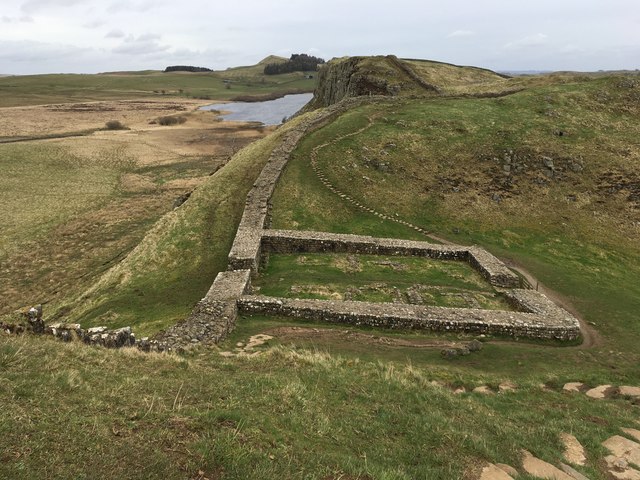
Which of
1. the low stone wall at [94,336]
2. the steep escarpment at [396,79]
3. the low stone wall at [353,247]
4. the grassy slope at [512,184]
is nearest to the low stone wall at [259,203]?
the grassy slope at [512,184]

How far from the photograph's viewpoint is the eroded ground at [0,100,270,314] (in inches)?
1299

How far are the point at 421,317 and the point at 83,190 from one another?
5110 cm

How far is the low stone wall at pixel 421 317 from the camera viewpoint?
1919 cm

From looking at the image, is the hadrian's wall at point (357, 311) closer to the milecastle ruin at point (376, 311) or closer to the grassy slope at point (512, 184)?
the milecastle ruin at point (376, 311)

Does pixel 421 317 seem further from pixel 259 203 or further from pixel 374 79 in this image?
pixel 374 79

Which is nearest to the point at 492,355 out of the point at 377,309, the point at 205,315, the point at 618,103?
the point at 377,309

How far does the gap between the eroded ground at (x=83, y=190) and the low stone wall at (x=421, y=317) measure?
18.7 m

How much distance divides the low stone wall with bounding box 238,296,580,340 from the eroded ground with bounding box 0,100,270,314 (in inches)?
737

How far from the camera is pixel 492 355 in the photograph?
17.6 m

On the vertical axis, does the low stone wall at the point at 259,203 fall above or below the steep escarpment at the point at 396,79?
below

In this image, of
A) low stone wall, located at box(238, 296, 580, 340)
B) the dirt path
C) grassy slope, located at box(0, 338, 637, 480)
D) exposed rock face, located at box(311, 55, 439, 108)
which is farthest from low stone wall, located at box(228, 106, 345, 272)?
exposed rock face, located at box(311, 55, 439, 108)

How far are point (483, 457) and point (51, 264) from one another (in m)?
36.3

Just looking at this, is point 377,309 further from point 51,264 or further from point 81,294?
point 51,264

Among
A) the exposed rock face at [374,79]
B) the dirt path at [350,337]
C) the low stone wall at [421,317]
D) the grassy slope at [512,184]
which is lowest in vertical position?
the dirt path at [350,337]
